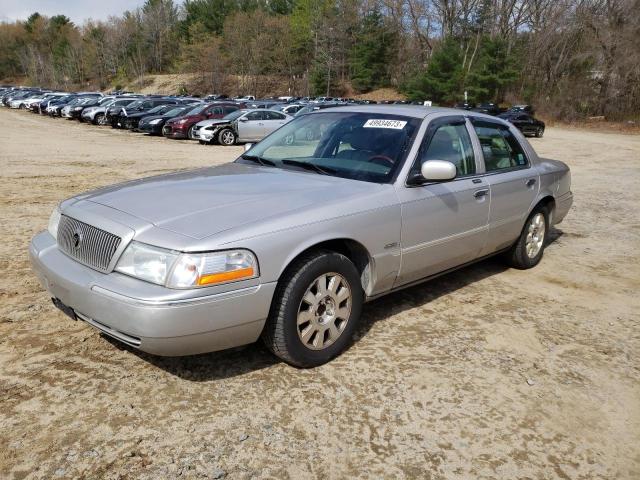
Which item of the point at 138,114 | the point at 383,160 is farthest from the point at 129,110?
the point at 383,160

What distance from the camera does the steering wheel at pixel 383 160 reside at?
12.5ft

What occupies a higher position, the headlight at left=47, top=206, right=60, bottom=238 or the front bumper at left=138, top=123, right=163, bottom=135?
the headlight at left=47, top=206, right=60, bottom=238

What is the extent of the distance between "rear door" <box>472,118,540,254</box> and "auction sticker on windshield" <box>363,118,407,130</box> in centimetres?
84

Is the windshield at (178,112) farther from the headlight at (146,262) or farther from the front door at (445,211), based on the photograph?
the headlight at (146,262)

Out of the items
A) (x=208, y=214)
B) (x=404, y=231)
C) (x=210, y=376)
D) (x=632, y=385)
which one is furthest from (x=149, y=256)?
(x=632, y=385)

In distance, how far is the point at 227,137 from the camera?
64.1ft

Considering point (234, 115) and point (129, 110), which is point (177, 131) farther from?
point (129, 110)

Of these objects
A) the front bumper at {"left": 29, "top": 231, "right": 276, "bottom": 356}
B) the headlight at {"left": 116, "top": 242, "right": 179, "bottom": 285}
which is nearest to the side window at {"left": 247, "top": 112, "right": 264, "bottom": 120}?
the front bumper at {"left": 29, "top": 231, "right": 276, "bottom": 356}

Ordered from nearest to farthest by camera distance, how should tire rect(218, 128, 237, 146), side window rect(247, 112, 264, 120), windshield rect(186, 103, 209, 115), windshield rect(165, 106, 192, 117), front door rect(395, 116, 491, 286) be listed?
front door rect(395, 116, 491, 286)
tire rect(218, 128, 237, 146)
side window rect(247, 112, 264, 120)
windshield rect(186, 103, 209, 115)
windshield rect(165, 106, 192, 117)

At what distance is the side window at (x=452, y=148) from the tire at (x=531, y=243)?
1.23 m

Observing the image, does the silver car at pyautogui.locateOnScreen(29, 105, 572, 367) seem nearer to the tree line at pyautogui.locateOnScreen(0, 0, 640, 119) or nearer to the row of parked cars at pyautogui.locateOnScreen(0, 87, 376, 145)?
the row of parked cars at pyautogui.locateOnScreen(0, 87, 376, 145)

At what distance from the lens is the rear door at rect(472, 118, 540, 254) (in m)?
4.55

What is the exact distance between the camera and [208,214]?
3.00 metres

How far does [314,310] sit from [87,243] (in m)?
1.37
